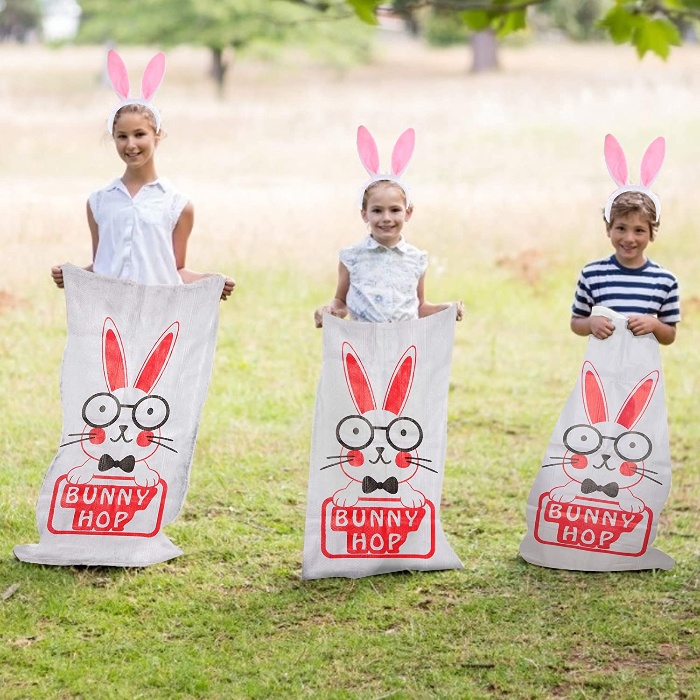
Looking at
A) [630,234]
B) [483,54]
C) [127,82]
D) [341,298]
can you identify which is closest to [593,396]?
[630,234]

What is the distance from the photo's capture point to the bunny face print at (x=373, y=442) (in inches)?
155

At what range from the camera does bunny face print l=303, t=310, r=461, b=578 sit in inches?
155

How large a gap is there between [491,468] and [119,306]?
2.04m

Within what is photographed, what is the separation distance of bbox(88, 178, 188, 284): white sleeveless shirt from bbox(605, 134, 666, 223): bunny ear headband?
1.39m

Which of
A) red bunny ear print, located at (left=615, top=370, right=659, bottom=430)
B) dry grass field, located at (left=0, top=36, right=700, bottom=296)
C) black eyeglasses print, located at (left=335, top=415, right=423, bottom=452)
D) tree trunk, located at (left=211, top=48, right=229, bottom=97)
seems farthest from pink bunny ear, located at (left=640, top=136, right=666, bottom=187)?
tree trunk, located at (left=211, top=48, right=229, bottom=97)

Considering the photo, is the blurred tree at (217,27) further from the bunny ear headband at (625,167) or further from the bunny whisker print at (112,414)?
the bunny whisker print at (112,414)

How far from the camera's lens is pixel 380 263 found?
13.3 ft

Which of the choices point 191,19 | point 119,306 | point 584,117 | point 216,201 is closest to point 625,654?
point 119,306

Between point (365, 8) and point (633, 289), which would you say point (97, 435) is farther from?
point (633, 289)

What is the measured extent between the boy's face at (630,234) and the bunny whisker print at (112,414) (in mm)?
1281

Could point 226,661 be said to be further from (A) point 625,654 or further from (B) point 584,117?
(B) point 584,117

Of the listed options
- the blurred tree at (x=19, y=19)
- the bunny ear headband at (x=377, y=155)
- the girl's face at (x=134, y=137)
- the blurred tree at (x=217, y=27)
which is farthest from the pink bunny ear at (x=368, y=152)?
the blurred tree at (x=19, y=19)

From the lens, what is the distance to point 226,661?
3.36 meters

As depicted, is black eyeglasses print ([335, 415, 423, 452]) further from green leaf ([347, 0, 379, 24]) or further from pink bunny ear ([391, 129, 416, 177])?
green leaf ([347, 0, 379, 24])
